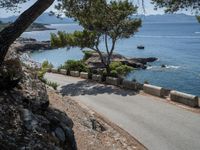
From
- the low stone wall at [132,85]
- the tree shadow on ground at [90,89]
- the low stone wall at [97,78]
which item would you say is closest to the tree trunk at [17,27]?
the tree shadow on ground at [90,89]

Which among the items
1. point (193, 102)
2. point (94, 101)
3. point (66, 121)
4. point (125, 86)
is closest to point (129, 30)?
point (125, 86)

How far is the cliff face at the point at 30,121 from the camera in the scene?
7.37m

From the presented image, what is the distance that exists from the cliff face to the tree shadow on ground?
15513mm

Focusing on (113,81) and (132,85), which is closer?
(132,85)

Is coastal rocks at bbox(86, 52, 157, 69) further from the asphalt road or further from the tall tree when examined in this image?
the asphalt road

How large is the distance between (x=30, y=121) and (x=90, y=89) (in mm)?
20392

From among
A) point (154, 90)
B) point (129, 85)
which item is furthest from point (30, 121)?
point (129, 85)

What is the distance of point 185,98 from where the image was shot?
20344 millimetres

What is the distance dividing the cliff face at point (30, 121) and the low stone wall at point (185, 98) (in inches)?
437

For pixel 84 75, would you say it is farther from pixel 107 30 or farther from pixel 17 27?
pixel 17 27

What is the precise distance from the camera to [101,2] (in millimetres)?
13758

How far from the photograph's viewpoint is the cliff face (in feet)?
24.2

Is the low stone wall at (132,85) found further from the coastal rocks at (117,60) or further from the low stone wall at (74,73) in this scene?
the coastal rocks at (117,60)

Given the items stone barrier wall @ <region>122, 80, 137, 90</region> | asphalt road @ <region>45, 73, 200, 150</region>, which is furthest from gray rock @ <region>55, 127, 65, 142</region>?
stone barrier wall @ <region>122, 80, 137, 90</region>
